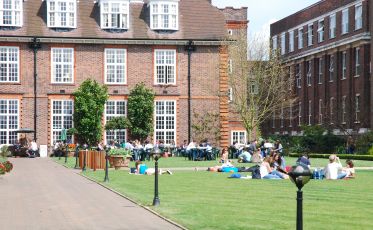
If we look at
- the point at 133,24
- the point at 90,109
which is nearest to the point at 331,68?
the point at 133,24

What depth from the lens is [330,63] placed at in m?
69.8

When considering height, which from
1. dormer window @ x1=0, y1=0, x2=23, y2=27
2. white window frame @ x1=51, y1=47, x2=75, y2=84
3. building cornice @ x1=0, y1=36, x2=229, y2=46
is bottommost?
white window frame @ x1=51, y1=47, x2=75, y2=84

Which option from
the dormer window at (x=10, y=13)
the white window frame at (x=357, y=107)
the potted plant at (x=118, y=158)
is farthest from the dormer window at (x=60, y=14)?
the potted plant at (x=118, y=158)

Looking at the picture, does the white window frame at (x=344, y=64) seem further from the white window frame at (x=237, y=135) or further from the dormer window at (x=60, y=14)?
the dormer window at (x=60, y=14)

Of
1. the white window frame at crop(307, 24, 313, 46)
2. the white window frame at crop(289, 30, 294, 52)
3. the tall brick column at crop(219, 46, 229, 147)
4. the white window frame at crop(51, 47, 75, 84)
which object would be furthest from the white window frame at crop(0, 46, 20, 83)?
the white window frame at crop(289, 30, 294, 52)

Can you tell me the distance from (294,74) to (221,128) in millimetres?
19702

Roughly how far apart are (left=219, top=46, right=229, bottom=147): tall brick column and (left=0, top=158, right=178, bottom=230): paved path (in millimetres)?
32429

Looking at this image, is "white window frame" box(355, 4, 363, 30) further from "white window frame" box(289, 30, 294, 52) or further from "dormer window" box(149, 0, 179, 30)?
"white window frame" box(289, 30, 294, 52)

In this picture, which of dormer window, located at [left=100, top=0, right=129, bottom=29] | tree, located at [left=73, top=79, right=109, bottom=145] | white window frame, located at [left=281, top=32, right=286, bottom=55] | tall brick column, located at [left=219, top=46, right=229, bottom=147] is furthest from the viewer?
white window frame, located at [left=281, top=32, right=286, bottom=55]

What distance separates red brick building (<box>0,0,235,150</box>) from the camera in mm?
57344

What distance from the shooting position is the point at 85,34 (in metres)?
58.4

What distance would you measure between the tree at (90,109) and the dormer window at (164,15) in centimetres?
616

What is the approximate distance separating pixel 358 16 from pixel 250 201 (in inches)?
1819

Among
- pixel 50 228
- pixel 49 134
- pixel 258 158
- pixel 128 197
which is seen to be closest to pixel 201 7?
pixel 49 134
